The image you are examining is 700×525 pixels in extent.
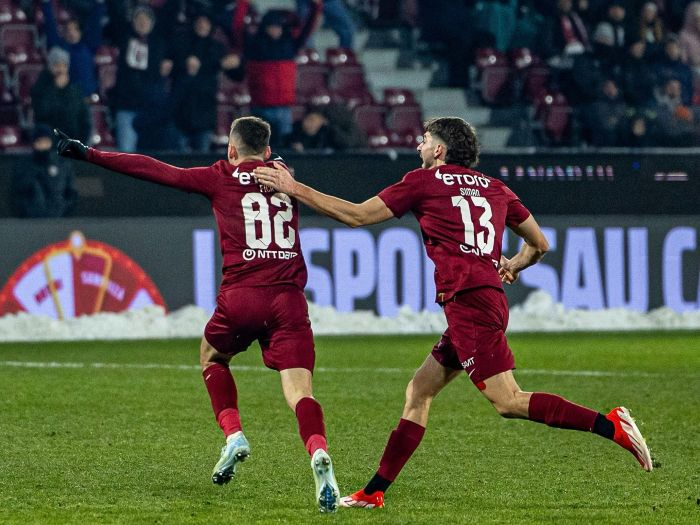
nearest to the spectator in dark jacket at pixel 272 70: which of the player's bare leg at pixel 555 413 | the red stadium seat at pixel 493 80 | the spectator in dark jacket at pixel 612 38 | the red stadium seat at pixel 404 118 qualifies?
the red stadium seat at pixel 404 118

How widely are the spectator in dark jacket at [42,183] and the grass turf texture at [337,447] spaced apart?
1.50 m

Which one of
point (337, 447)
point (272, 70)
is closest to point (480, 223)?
point (337, 447)

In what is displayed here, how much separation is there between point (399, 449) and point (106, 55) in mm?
11566

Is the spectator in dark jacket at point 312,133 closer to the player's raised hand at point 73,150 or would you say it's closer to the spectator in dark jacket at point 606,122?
the spectator in dark jacket at point 606,122

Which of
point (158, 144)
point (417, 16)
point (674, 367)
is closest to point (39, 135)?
point (158, 144)

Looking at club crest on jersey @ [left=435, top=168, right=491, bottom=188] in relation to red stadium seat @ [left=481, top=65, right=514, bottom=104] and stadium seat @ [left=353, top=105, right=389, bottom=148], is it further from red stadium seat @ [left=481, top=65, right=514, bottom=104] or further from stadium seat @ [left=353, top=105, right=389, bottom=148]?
red stadium seat @ [left=481, top=65, right=514, bottom=104]

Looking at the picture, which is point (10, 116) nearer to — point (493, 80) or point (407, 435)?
point (493, 80)

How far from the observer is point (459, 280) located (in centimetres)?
616

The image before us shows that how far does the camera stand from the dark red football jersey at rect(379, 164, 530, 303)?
617cm

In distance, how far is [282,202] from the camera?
6379mm

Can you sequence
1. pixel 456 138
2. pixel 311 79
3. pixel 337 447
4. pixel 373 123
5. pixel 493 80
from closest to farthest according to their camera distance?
pixel 456 138 → pixel 337 447 → pixel 373 123 → pixel 311 79 → pixel 493 80

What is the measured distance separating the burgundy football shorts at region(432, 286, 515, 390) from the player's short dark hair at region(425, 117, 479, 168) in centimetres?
58

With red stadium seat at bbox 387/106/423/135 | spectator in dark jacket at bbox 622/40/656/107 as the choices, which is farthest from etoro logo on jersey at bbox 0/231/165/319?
spectator in dark jacket at bbox 622/40/656/107

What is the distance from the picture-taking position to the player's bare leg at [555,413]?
609 cm
